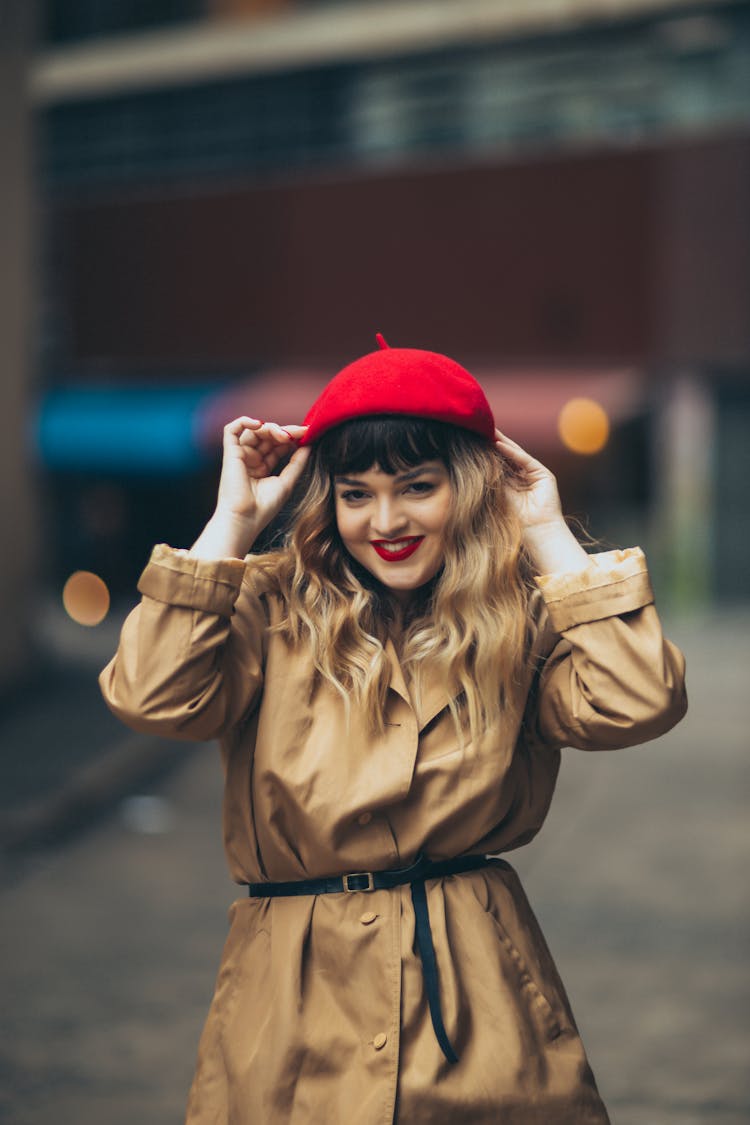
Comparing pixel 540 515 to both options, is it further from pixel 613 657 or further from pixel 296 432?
pixel 296 432

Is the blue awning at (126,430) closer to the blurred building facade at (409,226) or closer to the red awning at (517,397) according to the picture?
the blurred building facade at (409,226)

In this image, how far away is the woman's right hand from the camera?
7.78ft

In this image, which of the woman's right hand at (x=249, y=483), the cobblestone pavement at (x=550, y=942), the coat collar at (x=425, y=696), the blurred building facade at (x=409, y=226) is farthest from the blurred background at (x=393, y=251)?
the coat collar at (x=425, y=696)

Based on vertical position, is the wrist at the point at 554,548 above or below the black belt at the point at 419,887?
above

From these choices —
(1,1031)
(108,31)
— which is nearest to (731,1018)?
(1,1031)

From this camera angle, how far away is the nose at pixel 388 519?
7.64 ft

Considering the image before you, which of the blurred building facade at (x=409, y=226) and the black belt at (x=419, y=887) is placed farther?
the blurred building facade at (x=409, y=226)

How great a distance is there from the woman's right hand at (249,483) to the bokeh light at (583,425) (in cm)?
1291

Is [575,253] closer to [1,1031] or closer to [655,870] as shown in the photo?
[655,870]

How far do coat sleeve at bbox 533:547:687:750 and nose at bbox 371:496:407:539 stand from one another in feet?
0.80

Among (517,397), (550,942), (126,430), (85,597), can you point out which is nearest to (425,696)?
(550,942)

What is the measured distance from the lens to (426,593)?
96.9 inches

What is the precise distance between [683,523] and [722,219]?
349 cm

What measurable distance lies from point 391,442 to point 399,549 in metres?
0.18
